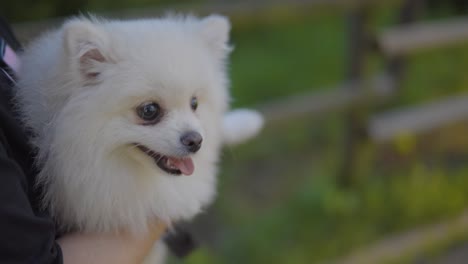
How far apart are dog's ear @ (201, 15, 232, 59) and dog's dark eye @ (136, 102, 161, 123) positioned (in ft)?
0.91

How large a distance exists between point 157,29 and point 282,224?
1886mm

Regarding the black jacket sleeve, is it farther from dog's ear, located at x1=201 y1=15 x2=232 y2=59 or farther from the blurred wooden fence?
the blurred wooden fence

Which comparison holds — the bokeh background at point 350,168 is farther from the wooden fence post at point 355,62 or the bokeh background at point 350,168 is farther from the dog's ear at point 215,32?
the dog's ear at point 215,32

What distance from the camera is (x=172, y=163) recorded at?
1339 mm

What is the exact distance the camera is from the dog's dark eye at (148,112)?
1271 millimetres

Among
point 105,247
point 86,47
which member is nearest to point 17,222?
point 105,247

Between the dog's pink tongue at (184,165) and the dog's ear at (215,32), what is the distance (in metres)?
0.33

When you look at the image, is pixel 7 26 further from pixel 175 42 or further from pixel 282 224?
pixel 282 224

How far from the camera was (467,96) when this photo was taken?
130 inches

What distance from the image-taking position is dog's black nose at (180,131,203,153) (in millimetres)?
1267

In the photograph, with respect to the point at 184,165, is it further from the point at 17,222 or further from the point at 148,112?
the point at 17,222

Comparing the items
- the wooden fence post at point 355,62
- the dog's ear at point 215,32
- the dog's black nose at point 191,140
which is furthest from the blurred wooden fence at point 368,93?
the dog's black nose at point 191,140

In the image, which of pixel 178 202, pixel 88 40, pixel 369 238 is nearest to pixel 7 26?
pixel 88 40

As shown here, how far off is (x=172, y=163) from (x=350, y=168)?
202 cm
